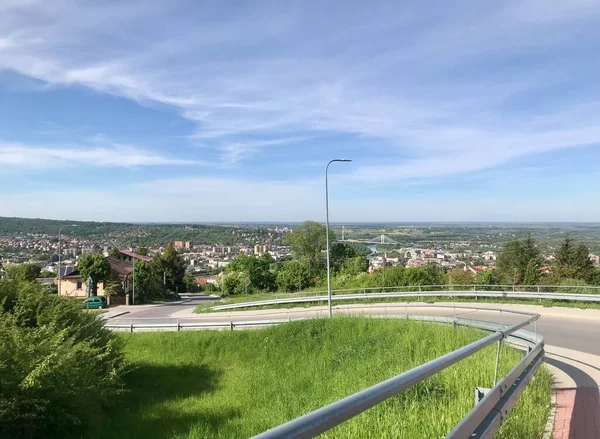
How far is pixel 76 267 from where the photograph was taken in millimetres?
59938

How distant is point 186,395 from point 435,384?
10864mm

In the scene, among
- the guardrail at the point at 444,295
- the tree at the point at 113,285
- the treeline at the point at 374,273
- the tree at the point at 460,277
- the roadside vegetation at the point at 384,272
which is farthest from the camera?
the tree at the point at 113,285

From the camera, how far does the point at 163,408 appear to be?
1364cm

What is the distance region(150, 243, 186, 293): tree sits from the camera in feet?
247

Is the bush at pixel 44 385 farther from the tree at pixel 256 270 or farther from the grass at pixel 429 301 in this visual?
the tree at pixel 256 270

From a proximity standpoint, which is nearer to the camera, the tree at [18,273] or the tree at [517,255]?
the tree at [18,273]

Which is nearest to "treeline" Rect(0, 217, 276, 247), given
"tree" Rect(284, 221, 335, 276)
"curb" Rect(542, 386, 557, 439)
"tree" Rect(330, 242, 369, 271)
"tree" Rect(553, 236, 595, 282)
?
"tree" Rect(284, 221, 335, 276)

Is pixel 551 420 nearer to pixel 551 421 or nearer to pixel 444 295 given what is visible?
pixel 551 421

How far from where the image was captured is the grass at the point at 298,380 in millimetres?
5199

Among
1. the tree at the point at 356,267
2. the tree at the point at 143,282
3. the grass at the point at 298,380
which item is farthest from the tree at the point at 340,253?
the grass at the point at 298,380

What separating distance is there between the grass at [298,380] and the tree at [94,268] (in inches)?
1433

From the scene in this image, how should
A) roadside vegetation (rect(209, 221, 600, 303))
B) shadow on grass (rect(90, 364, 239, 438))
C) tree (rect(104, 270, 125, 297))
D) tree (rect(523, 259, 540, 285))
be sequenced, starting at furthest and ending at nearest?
1. tree (rect(104, 270, 125, 297))
2. tree (rect(523, 259, 540, 285))
3. roadside vegetation (rect(209, 221, 600, 303))
4. shadow on grass (rect(90, 364, 239, 438))

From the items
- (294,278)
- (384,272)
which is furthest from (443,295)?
(294,278)

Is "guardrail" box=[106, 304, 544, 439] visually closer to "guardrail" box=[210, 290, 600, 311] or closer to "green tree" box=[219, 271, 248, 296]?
"guardrail" box=[210, 290, 600, 311]
